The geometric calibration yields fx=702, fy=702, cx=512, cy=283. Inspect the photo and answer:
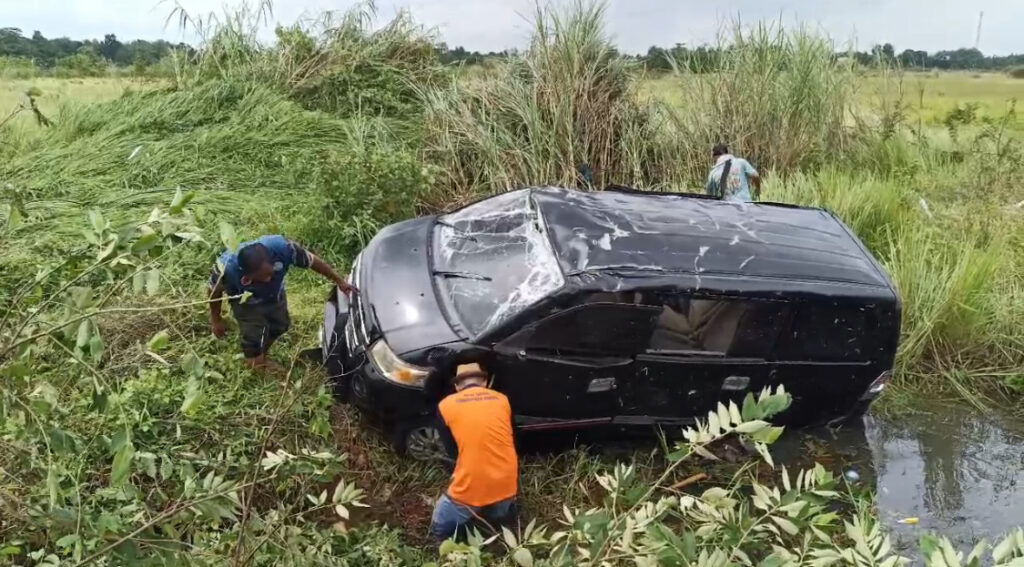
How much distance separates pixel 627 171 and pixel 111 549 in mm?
8545

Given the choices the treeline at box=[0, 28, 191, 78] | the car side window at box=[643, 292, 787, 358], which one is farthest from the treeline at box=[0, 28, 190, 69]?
the car side window at box=[643, 292, 787, 358]

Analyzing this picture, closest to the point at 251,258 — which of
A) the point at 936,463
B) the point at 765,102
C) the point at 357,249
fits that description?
the point at 357,249

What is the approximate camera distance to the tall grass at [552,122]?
9117 millimetres

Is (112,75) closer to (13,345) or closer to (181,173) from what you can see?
(181,173)

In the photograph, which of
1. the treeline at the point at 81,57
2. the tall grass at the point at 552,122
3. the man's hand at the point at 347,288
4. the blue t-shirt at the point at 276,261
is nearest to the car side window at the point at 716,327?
the man's hand at the point at 347,288

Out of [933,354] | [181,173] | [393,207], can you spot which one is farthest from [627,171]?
[181,173]

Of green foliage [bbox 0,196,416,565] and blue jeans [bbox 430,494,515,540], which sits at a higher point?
green foliage [bbox 0,196,416,565]

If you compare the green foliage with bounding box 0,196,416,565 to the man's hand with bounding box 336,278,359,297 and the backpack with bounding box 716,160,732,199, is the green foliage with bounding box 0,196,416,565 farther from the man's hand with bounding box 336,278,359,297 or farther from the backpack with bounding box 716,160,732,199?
the backpack with bounding box 716,160,732,199

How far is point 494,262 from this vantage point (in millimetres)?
4629

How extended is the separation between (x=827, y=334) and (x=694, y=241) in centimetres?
104

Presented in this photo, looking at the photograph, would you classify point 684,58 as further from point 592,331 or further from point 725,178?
point 592,331

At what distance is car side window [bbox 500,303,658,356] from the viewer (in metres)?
4.12

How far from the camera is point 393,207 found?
745 centimetres

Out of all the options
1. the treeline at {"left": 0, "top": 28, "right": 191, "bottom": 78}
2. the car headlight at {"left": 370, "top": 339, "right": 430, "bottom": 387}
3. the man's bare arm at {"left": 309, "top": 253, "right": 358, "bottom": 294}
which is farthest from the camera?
the treeline at {"left": 0, "top": 28, "right": 191, "bottom": 78}
